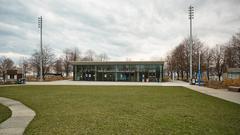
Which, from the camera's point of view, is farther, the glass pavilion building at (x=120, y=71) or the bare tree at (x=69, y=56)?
the bare tree at (x=69, y=56)

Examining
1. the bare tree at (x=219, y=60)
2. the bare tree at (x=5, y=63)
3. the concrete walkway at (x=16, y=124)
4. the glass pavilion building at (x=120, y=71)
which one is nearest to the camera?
the concrete walkway at (x=16, y=124)

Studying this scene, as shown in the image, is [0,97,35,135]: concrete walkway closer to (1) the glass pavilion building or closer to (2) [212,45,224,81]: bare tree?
(1) the glass pavilion building

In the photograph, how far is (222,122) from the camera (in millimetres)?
6758

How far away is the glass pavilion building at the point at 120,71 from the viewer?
1761 inches

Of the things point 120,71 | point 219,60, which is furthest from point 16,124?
point 219,60

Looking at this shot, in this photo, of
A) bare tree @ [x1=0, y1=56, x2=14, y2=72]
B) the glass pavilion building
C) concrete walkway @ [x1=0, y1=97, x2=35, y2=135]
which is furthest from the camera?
bare tree @ [x1=0, y1=56, x2=14, y2=72]

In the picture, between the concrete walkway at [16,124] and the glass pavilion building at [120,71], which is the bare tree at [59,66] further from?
the concrete walkway at [16,124]

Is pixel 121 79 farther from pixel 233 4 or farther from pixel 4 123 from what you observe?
pixel 4 123

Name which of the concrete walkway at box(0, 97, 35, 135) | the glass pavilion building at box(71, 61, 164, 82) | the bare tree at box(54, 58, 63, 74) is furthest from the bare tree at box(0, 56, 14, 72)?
the concrete walkway at box(0, 97, 35, 135)

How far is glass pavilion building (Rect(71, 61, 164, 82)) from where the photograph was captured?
44.7 metres

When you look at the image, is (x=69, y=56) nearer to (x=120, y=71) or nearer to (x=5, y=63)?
(x=5, y=63)

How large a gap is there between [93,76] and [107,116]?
41.4 m

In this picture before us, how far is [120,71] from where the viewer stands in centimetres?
4675

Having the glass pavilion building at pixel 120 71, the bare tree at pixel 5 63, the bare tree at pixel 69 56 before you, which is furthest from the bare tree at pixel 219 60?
the bare tree at pixel 5 63
